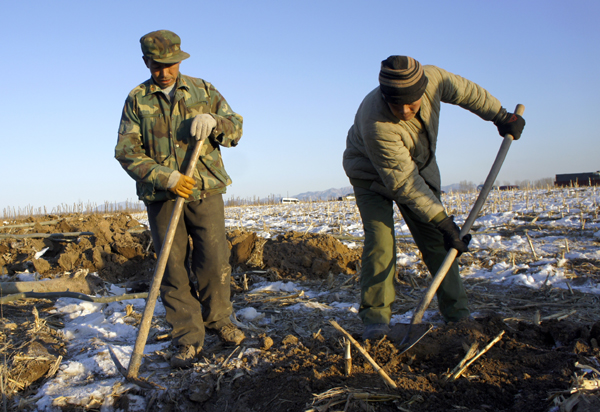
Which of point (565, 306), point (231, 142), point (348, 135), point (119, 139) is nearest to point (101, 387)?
point (119, 139)

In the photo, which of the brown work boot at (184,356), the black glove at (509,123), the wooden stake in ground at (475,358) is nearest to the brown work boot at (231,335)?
the brown work boot at (184,356)

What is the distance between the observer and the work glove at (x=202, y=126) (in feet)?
8.32

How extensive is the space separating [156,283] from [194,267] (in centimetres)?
40

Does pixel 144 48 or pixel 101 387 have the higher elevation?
pixel 144 48

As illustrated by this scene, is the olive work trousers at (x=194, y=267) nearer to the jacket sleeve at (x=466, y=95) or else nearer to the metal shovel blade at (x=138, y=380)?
the metal shovel blade at (x=138, y=380)

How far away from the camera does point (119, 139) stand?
8.61 feet

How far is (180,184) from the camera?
2479 millimetres

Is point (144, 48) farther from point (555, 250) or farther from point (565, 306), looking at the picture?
point (555, 250)

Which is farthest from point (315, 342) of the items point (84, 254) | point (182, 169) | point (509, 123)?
point (84, 254)

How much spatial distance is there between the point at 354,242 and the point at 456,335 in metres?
4.79

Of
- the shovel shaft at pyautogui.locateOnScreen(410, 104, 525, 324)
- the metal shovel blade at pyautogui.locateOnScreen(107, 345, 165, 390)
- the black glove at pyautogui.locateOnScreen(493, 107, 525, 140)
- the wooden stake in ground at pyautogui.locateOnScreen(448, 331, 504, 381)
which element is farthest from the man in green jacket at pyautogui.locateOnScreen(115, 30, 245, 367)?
the black glove at pyautogui.locateOnScreen(493, 107, 525, 140)

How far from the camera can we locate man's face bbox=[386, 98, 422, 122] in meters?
2.44

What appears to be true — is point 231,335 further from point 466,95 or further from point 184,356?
point 466,95

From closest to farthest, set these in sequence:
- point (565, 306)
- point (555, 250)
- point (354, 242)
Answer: point (565, 306)
point (555, 250)
point (354, 242)
